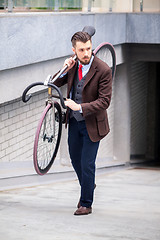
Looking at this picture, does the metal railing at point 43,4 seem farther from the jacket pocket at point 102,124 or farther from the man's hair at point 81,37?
the jacket pocket at point 102,124

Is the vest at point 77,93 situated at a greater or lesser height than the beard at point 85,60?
lesser

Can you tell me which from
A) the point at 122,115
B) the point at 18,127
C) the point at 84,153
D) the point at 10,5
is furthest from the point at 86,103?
the point at 122,115

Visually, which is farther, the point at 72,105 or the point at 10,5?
the point at 10,5

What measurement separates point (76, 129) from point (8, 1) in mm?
2112

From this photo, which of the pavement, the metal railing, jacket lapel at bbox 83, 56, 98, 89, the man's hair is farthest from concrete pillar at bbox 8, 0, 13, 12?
the pavement

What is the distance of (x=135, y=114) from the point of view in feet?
43.6

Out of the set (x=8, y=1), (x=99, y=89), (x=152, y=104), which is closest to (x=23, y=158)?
(x=8, y=1)

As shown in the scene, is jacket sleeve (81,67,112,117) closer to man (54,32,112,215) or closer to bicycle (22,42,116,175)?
man (54,32,112,215)

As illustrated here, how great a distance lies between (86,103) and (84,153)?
1.59 ft

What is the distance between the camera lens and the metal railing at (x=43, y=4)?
5.74m

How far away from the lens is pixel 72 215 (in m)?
4.39

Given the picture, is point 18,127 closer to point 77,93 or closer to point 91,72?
point 77,93

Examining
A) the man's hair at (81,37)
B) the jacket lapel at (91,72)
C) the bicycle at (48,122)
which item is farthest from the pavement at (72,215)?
the man's hair at (81,37)

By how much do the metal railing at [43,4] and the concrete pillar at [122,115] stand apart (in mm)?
3527
